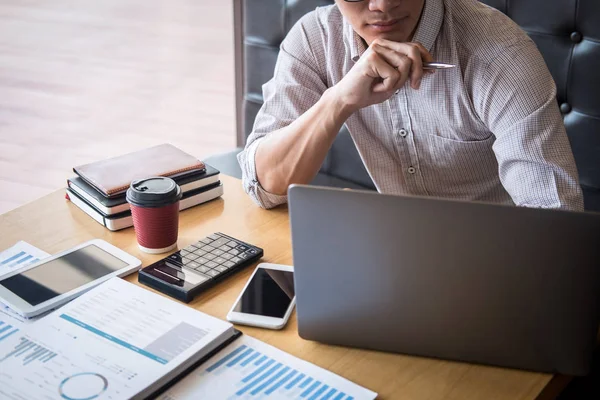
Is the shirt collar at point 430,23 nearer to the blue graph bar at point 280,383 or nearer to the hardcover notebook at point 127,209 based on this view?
the hardcover notebook at point 127,209

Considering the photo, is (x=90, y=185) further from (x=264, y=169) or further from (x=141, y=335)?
(x=141, y=335)

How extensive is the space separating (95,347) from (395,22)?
806 mm

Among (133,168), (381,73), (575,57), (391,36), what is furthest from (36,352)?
(575,57)

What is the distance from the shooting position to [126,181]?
4.59ft

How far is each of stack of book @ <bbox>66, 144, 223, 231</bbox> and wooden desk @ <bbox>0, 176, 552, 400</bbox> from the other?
20 millimetres

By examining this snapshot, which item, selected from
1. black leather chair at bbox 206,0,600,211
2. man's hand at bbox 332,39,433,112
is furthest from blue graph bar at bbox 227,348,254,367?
black leather chair at bbox 206,0,600,211

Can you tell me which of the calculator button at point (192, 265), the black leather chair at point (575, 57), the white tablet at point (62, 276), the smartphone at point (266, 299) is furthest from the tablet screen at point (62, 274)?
the black leather chair at point (575, 57)

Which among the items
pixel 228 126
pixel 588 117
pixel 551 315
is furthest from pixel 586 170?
pixel 228 126

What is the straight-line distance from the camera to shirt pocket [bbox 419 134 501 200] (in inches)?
59.8

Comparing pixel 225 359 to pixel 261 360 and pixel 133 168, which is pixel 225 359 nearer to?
pixel 261 360

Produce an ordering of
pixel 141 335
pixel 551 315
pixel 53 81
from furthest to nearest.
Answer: pixel 53 81 → pixel 141 335 → pixel 551 315

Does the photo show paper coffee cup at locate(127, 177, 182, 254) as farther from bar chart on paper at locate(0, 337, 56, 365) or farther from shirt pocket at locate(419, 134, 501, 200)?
shirt pocket at locate(419, 134, 501, 200)

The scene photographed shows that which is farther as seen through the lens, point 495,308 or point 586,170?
point 586,170

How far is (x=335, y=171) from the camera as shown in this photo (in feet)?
6.77
